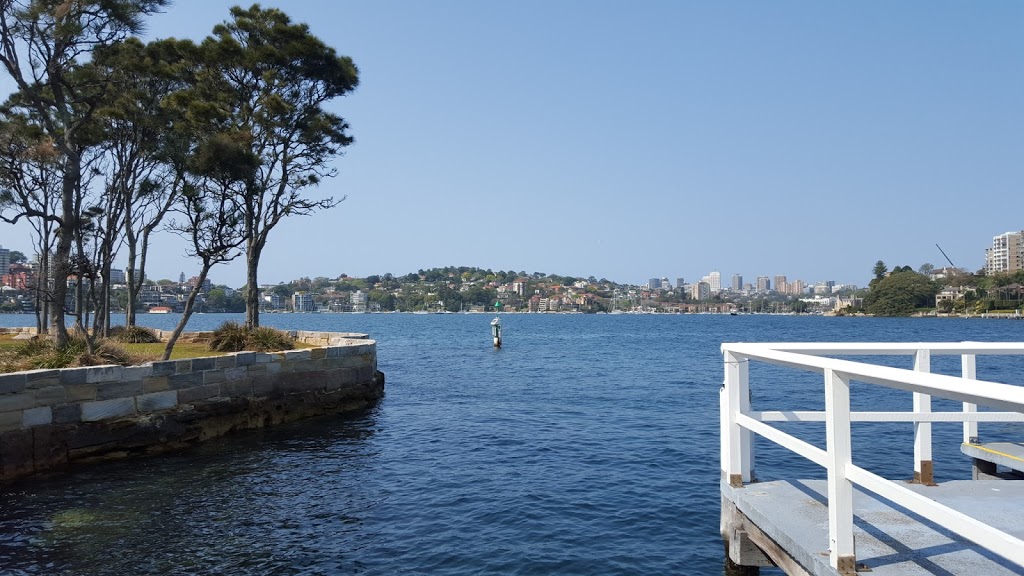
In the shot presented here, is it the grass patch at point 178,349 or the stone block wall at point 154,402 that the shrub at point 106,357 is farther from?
the grass patch at point 178,349

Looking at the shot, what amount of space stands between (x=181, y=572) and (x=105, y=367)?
6.76 metres

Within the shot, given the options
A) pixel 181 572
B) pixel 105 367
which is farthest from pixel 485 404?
pixel 181 572

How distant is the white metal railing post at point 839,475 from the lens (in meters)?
3.98

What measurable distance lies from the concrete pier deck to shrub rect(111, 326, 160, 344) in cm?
2273

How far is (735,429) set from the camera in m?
5.86

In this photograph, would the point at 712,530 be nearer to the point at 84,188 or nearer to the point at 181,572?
the point at 181,572

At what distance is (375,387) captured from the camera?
21172 mm

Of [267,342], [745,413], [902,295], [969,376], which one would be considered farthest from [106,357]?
[902,295]

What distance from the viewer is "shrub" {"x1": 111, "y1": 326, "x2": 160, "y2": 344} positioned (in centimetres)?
2323

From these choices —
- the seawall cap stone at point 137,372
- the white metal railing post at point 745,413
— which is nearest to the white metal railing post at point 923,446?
the white metal railing post at point 745,413

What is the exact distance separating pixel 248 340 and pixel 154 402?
7182mm

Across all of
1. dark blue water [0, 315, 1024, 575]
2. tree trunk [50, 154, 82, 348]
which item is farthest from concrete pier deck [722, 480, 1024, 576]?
tree trunk [50, 154, 82, 348]

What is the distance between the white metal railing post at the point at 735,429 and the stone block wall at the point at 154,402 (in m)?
11.2

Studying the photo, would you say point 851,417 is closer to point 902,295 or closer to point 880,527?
point 880,527
